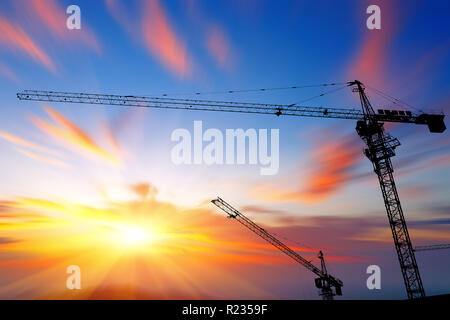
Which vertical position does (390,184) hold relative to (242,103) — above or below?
below

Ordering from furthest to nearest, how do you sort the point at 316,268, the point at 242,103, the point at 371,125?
1. the point at 316,268
2. the point at 242,103
3. the point at 371,125

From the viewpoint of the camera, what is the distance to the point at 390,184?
8056cm

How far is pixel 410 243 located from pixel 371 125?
30319 millimetres
